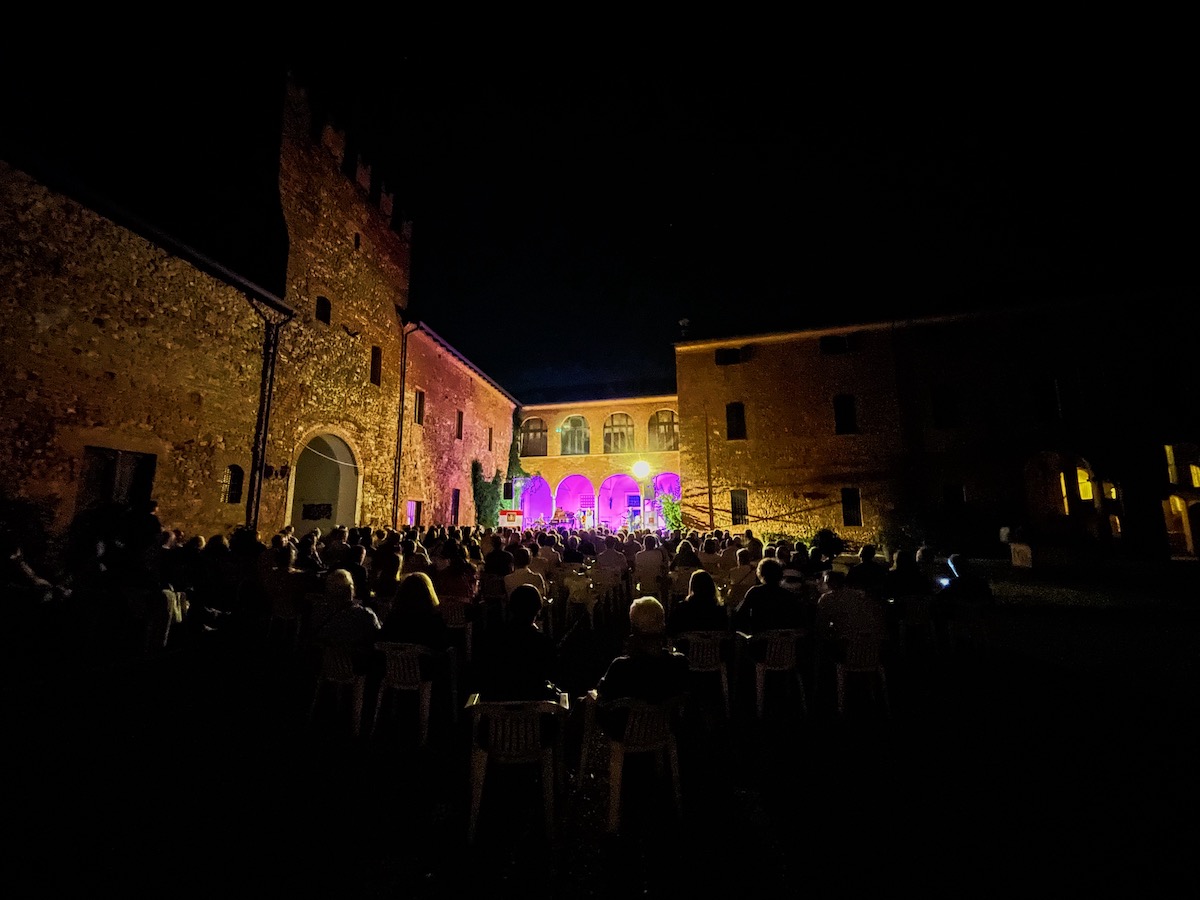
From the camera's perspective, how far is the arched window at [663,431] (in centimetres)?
2769

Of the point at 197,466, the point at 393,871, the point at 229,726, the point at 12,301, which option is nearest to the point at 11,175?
the point at 12,301

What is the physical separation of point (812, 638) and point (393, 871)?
4.24 m

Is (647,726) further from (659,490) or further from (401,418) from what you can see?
(659,490)

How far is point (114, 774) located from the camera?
346 centimetres

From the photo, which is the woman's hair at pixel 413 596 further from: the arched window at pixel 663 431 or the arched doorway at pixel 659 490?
the arched window at pixel 663 431

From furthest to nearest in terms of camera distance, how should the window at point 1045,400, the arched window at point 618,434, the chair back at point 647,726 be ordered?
the arched window at point 618,434 < the window at point 1045,400 < the chair back at point 647,726

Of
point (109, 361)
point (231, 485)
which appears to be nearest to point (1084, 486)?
point (231, 485)

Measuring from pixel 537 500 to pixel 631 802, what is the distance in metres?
26.9

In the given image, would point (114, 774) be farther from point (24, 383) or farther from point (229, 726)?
point (24, 383)

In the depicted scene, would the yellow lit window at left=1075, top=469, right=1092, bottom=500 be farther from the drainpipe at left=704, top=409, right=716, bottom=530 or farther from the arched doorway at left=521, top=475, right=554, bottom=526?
the arched doorway at left=521, top=475, right=554, bottom=526

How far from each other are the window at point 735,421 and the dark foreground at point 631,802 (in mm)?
15195

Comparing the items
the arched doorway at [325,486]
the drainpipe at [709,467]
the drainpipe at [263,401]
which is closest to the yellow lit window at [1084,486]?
the drainpipe at [709,467]

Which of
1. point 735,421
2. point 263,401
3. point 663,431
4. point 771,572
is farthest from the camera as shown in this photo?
point 663,431

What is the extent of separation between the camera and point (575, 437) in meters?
29.1
